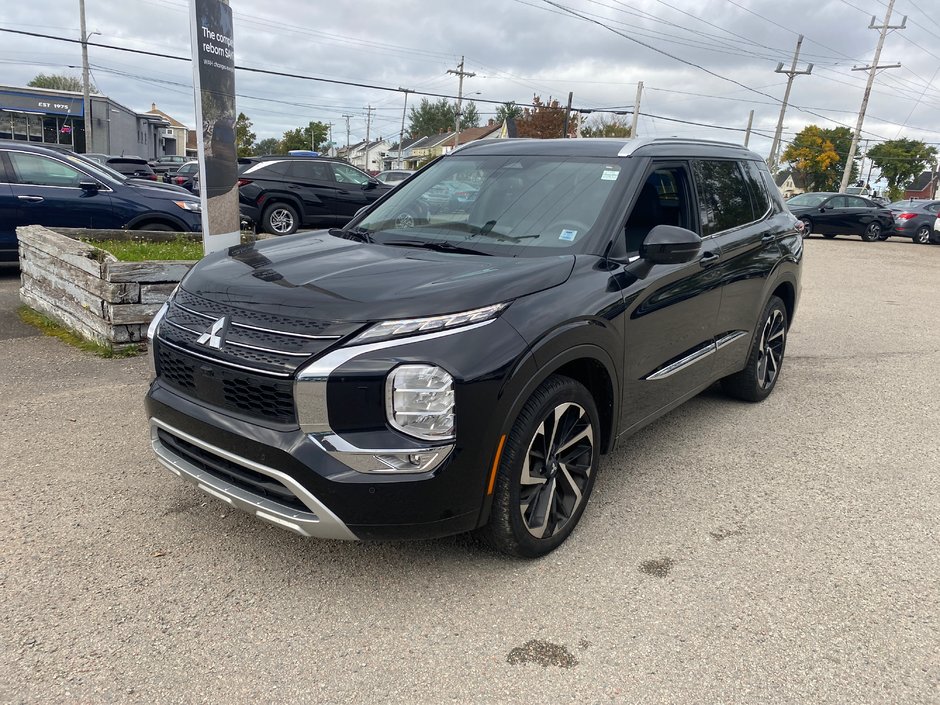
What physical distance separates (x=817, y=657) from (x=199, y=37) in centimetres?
642

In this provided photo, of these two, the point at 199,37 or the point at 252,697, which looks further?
the point at 199,37

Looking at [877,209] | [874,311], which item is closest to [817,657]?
[874,311]

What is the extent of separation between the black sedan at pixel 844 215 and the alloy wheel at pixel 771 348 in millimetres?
19373

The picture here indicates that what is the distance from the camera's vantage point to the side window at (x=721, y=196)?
434 cm

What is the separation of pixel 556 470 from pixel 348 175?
39.8 ft

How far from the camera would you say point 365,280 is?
9.49 ft

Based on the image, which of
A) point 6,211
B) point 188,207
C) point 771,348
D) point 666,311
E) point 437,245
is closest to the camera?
point 437,245

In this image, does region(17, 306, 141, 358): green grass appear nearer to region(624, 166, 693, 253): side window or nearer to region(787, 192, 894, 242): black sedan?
region(624, 166, 693, 253): side window

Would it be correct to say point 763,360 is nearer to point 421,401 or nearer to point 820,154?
point 421,401

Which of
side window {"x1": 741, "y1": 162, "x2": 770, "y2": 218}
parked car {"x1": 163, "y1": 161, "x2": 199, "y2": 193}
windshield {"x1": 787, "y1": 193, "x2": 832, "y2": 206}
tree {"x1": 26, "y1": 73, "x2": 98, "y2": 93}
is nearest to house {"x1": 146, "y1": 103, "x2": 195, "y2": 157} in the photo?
tree {"x1": 26, "y1": 73, "x2": 98, "y2": 93}

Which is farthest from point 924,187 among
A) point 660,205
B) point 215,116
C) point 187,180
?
point 660,205

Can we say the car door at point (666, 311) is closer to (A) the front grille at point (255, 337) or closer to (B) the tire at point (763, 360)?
(B) the tire at point (763, 360)

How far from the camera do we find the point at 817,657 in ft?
8.46

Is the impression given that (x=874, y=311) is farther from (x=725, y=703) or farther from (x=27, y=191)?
(x=27, y=191)
